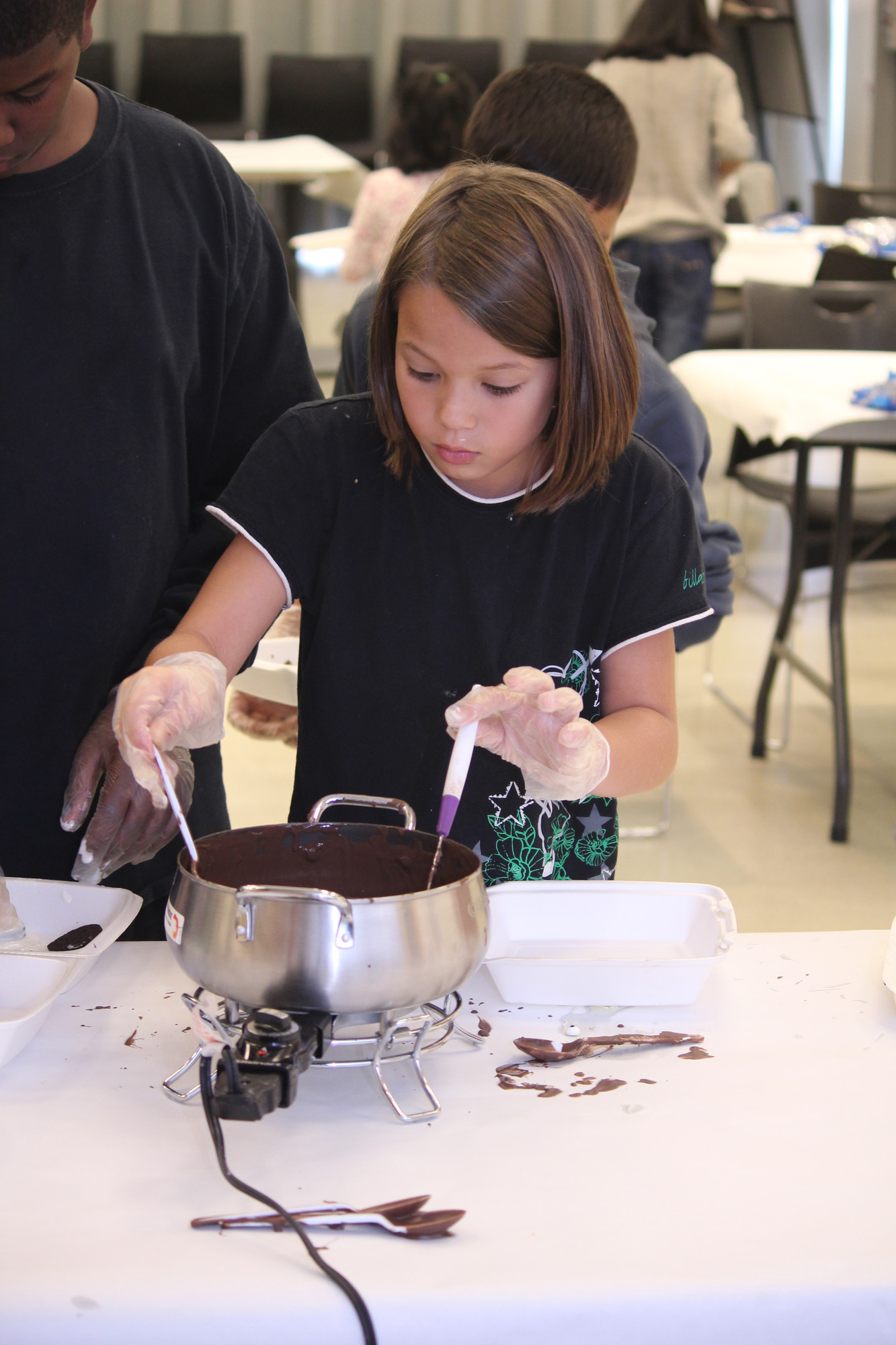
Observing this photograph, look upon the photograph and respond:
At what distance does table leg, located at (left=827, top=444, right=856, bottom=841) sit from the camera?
267 centimetres

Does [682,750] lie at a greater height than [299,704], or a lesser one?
lesser

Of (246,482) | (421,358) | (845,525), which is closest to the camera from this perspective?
(421,358)

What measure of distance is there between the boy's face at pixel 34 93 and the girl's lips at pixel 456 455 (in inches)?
15.1

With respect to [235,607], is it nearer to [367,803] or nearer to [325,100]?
[367,803]

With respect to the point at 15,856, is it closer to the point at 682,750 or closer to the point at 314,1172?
the point at 314,1172

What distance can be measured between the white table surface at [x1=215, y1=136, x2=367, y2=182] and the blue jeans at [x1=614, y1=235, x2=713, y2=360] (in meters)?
1.47

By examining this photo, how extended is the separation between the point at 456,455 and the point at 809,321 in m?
2.52

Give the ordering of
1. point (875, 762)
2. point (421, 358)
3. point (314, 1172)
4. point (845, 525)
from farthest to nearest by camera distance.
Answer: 1. point (875, 762)
2. point (845, 525)
3. point (421, 358)
4. point (314, 1172)

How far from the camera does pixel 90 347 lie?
1.12 m

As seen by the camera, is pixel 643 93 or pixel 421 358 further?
pixel 643 93

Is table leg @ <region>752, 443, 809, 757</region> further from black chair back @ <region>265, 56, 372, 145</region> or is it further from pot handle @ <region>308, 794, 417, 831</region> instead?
black chair back @ <region>265, 56, 372, 145</region>

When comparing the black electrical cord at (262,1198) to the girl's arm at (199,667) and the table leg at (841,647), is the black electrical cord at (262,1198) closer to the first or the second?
the girl's arm at (199,667)

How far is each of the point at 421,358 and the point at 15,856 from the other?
1.86 feet

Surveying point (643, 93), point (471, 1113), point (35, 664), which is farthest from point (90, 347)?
point (643, 93)
